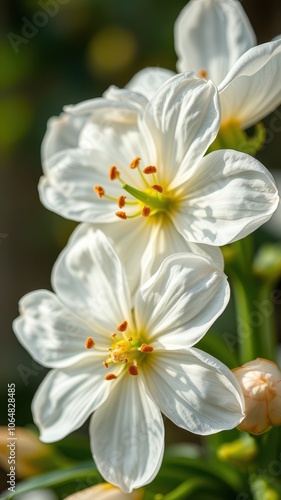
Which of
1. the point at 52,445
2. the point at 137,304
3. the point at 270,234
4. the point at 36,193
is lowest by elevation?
the point at 270,234

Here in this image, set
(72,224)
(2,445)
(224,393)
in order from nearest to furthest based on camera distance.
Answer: (224,393) < (2,445) < (72,224)

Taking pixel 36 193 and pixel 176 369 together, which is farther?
pixel 36 193

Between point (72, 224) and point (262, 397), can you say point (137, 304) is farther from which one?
point (72, 224)

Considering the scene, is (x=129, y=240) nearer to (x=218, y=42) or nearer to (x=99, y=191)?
(x=99, y=191)

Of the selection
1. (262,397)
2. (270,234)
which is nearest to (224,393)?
(262,397)

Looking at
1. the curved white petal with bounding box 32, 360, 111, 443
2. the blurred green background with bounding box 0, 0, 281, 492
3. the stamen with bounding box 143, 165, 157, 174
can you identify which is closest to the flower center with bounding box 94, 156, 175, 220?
the stamen with bounding box 143, 165, 157, 174

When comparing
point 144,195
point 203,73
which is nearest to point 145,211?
point 144,195
